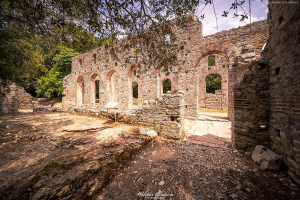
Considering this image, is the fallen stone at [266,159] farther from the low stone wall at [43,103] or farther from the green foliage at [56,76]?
the green foliage at [56,76]

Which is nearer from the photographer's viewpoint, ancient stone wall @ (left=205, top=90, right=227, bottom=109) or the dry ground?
the dry ground

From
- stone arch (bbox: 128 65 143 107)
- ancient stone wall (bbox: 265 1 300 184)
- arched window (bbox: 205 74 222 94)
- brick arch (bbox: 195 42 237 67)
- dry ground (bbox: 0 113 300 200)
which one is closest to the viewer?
dry ground (bbox: 0 113 300 200)

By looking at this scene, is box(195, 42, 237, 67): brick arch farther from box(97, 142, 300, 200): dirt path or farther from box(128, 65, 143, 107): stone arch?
box(97, 142, 300, 200): dirt path

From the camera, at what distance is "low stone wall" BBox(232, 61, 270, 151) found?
2.82m

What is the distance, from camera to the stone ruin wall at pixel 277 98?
197 centimetres

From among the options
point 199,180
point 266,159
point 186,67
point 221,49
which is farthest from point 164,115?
point 221,49

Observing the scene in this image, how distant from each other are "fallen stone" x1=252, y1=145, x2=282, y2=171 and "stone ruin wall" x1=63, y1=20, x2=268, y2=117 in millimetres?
2970

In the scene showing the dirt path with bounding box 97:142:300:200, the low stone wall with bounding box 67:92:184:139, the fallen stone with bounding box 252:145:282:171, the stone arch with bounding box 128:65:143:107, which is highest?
the stone arch with bounding box 128:65:143:107

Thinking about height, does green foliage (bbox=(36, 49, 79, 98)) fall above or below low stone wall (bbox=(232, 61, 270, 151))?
above

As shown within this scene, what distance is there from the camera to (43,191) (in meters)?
1.62

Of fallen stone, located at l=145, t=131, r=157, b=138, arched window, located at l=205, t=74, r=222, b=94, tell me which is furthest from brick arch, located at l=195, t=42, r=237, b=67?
arched window, located at l=205, t=74, r=222, b=94

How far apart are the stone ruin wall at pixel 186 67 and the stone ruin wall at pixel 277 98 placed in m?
1.98

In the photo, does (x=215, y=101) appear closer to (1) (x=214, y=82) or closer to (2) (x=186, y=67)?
(2) (x=186, y=67)

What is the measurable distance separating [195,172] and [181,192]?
668 millimetres
